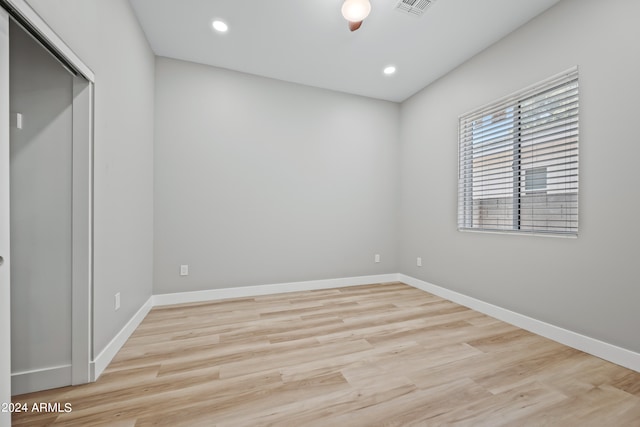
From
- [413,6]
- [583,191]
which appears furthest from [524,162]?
[413,6]

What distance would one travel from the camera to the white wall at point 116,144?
152cm

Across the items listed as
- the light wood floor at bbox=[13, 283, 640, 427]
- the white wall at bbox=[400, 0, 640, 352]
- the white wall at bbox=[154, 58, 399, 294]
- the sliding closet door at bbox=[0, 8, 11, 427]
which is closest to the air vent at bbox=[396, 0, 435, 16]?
the white wall at bbox=[400, 0, 640, 352]

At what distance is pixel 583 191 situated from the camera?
198 cm

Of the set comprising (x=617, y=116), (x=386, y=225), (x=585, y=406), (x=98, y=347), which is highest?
(x=617, y=116)

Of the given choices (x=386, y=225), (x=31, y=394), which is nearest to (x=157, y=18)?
(x=31, y=394)

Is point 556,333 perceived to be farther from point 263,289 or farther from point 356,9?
point 356,9

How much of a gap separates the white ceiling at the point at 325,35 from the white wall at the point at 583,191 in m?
0.29

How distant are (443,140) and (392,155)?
87 centimetres

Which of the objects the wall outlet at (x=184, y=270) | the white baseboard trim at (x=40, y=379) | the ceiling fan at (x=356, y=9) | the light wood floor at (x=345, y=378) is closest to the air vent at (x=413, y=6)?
the ceiling fan at (x=356, y=9)

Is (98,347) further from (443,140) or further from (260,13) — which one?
(443,140)

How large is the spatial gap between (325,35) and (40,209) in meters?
2.72

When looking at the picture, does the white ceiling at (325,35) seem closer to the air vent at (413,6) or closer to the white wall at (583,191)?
the air vent at (413,6)

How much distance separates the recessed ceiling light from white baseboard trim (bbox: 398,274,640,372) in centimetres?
388

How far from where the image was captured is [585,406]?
54.0 inches
